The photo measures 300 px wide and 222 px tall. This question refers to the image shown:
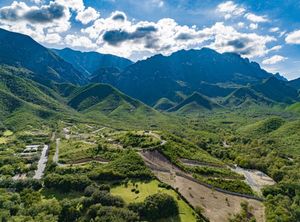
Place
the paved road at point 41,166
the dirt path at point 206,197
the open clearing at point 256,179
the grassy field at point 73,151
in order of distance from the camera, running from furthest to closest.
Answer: the grassy field at point 73,151
the open clearing at point 256,179
the paved road at point 41,166
the dirt path at point 206,197

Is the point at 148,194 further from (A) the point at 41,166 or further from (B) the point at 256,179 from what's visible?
(A) the point at 41,166

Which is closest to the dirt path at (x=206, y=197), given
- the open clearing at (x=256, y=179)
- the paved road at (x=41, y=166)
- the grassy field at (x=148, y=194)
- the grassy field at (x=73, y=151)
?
the grassy field at (x=148, y=194)

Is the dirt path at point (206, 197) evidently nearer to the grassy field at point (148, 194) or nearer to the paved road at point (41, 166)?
the grassy field at point (148, 194)

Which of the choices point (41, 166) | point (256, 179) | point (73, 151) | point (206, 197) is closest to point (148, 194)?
point (206, 197)

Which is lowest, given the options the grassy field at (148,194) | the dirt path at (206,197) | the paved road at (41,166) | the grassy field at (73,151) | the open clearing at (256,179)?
the paved road at (41,166)

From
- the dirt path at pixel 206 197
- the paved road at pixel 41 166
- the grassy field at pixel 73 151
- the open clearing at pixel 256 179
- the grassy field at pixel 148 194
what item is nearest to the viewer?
the grassy field at pixel 148 194

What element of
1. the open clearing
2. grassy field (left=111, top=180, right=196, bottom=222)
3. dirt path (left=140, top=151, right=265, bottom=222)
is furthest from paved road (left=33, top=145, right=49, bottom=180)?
the open clearing

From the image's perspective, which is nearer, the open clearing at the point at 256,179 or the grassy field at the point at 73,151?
the open clearing at the point at 256,179

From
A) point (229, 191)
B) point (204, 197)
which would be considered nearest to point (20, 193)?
point (204, 197)
